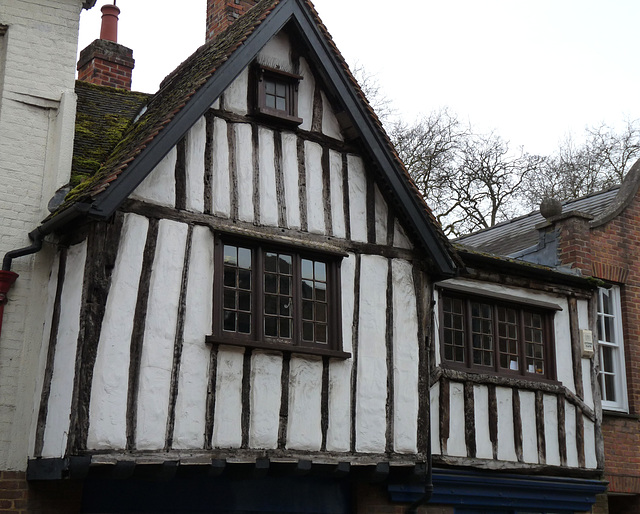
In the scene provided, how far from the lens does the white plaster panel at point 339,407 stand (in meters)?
9.83

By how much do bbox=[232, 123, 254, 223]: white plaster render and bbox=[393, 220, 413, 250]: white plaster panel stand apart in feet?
6.15

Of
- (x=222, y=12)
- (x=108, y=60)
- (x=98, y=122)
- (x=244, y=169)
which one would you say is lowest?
(x=244, y=169)

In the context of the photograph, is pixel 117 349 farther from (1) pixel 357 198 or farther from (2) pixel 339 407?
(1) pixel 357 198

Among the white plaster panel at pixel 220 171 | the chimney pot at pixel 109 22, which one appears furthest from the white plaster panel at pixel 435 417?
the chimney pot at pixel 109 22

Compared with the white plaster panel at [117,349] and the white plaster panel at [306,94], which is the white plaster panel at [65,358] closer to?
the white plaster panel at [117,349]

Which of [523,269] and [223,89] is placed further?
[523,269]

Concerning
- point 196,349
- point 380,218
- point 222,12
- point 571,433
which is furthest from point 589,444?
point 222,12

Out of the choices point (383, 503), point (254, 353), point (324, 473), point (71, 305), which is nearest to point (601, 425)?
point (383, 503)

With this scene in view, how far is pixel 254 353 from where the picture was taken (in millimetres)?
9477

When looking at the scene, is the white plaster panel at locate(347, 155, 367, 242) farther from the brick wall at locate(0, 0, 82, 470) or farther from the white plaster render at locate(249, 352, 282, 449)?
the brick wall at locate(0, 0, 82, 470)

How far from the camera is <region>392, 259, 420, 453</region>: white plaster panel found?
33.9ft

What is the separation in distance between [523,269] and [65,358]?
6.14 metres

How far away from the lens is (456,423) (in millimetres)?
11180

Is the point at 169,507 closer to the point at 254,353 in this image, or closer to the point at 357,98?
the point at 254,353
